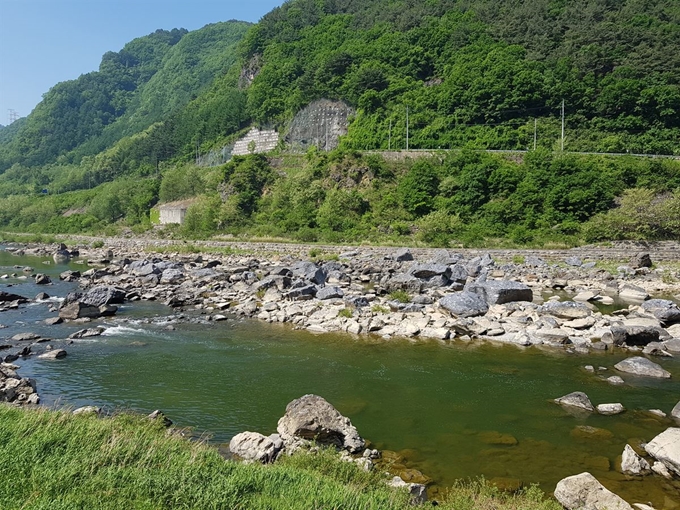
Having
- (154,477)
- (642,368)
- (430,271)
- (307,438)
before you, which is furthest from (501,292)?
(154,477)

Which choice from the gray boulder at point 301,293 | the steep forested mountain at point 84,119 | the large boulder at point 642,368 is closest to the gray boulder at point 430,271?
the gray boulder at point 301,293

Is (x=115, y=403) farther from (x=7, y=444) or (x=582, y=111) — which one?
(x=582, y=111)

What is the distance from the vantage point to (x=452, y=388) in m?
12.7

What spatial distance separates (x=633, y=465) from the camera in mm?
8172

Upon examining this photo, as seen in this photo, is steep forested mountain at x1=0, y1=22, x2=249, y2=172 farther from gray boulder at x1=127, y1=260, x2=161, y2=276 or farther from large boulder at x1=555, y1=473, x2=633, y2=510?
large boulder at x1=555, y1=473, x2=633, y2=510

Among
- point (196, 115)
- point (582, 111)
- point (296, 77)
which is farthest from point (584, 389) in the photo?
point (196, 115)

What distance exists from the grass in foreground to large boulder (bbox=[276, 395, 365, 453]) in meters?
1.18

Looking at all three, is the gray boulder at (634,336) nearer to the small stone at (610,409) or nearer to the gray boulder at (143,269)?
the small stone at (610,409)

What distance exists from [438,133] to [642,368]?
195 feet

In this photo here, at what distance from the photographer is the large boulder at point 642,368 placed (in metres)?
13.1

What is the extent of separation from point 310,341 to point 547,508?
1139 cm

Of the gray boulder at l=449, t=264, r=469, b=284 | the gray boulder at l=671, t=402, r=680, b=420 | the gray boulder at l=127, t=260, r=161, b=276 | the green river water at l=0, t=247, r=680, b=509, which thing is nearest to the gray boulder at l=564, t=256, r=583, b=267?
the gray boulder at l=449, t=264, r=469, b=284

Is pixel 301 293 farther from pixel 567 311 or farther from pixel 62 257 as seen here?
pixel 62 257

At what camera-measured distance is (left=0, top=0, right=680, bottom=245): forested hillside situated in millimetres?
47531
